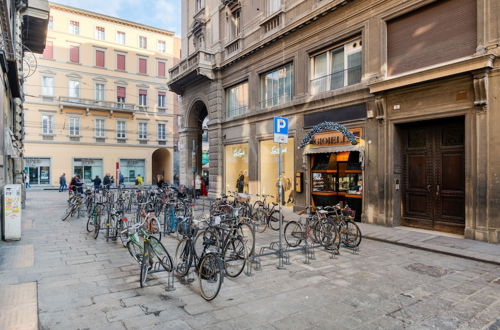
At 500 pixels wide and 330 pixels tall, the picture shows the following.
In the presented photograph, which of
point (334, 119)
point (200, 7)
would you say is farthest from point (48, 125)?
point (334, 119)

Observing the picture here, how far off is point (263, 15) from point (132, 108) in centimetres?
2496

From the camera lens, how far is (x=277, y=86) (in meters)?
15.0

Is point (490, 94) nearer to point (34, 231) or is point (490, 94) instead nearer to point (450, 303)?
point (450, 303)

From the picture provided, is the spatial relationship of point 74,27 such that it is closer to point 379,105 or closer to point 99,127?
point 99,127

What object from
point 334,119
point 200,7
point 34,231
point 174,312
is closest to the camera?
point 174,312

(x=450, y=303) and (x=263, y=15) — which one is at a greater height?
(x=263, y=15)

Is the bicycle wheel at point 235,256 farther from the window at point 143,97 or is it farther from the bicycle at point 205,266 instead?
the window at point 143,97

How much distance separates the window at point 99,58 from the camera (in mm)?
34750

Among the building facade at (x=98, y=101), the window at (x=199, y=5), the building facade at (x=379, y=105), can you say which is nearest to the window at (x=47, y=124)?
the building facade at (x=98, y=101)

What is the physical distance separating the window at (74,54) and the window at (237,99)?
76.8 feet

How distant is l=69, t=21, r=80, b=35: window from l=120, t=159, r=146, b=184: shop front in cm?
1403

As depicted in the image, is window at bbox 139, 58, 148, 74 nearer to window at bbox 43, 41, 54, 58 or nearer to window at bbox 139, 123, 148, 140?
window at bbox 139, 123, 148, 140

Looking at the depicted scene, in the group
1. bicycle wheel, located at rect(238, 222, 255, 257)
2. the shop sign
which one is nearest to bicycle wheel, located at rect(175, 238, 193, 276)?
bicycle wheel, located at rect(238, 222, 255, 257)

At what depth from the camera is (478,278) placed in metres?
5.60
